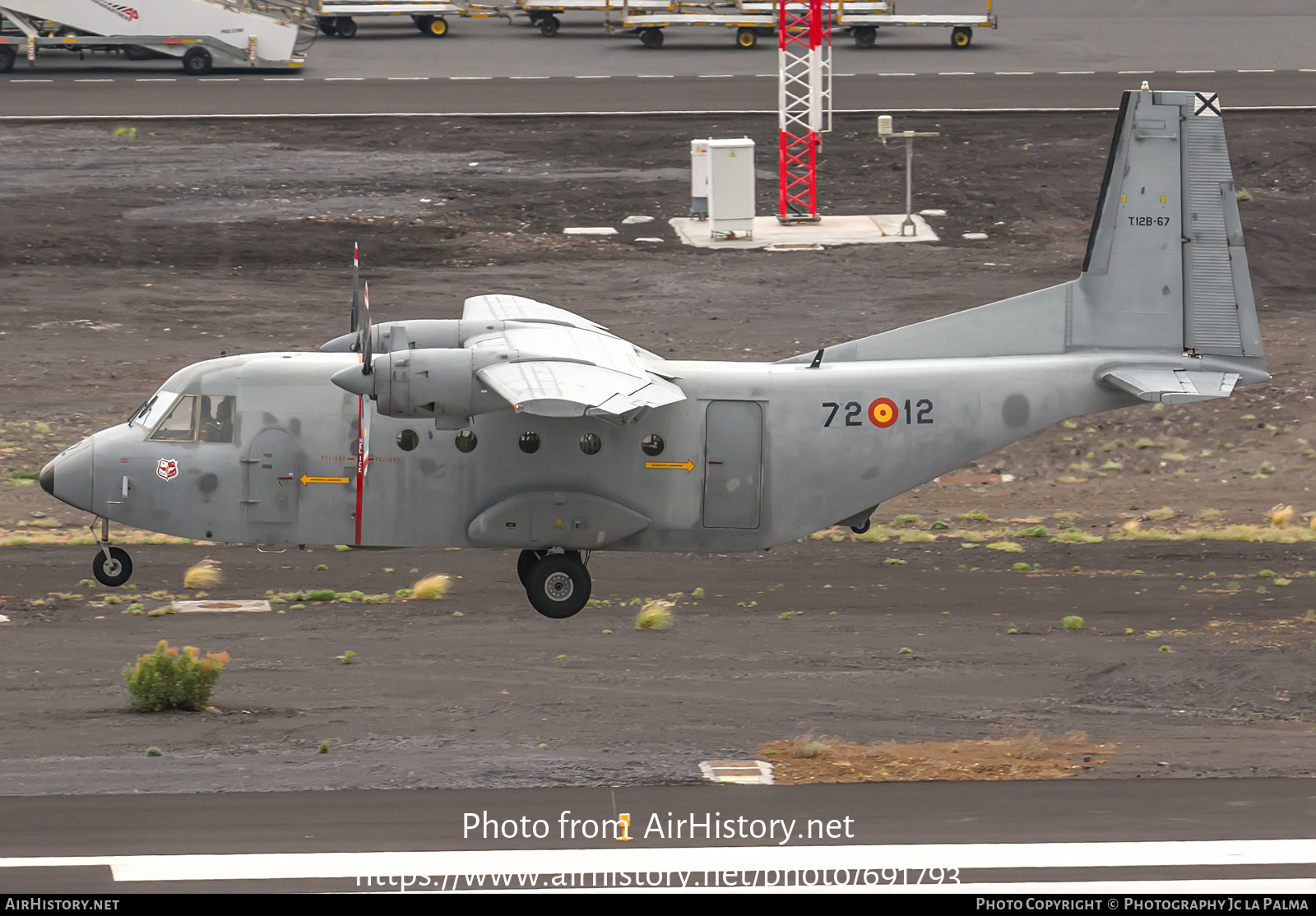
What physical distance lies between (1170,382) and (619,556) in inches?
379

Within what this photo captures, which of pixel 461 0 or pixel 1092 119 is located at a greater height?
pixel 461 0

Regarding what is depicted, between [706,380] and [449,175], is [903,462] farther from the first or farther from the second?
[449,175]

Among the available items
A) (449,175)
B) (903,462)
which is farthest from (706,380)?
(449,175)

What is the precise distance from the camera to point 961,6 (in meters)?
79.6

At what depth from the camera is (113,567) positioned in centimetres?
2420

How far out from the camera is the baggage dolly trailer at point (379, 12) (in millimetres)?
71812

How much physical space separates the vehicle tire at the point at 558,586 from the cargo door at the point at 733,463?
1973mm

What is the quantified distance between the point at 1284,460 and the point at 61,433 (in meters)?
25.2

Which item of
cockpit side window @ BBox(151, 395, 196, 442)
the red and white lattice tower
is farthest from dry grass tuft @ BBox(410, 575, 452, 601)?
the red and white lattice tower

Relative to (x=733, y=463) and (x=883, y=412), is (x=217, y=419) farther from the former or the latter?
(x=883, y=412)

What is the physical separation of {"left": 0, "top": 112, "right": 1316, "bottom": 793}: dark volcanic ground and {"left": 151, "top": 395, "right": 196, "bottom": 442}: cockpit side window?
2.87 metres

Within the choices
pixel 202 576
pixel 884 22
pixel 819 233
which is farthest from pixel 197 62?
pixel 202 576

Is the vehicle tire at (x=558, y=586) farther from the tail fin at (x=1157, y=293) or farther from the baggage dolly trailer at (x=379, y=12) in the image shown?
the baggage dolly trailer at (x=379, y=12)

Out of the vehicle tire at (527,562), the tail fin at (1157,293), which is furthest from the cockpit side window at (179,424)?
the tail fin at (1157,293)
